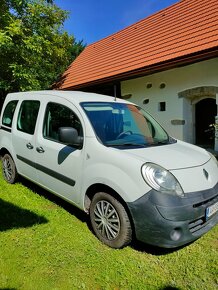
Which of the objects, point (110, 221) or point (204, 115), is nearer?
point (110, 221)

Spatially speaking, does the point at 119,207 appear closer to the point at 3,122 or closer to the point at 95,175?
the point at 95,175

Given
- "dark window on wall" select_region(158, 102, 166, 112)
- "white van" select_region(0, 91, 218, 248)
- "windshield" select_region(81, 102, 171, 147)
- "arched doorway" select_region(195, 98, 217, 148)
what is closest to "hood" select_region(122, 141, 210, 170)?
"white van" select_region(0, 91, 218, 248)

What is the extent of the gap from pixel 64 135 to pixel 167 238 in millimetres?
1739

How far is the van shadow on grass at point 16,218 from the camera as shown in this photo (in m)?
4.03

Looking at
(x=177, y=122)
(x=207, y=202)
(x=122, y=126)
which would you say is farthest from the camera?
(x=177, y=122)

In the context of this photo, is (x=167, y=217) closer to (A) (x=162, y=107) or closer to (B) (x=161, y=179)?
(B) (x=161, y=179)

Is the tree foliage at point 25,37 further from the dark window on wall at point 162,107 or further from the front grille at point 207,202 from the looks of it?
the front grille at point 207,202

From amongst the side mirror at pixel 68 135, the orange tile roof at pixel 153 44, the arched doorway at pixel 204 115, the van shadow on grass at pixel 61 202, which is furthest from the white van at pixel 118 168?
the arched doorway at pixel 204 115

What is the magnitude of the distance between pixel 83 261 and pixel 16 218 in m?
1.51

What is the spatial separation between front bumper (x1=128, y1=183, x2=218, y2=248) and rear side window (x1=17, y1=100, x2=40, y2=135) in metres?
2.53

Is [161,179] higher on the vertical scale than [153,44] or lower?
lower

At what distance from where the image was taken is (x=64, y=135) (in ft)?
12.1

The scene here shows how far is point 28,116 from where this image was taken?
512 centimetres

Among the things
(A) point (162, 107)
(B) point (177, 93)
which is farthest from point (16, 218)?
(A) point (162, 107)
